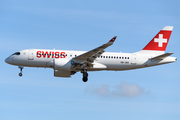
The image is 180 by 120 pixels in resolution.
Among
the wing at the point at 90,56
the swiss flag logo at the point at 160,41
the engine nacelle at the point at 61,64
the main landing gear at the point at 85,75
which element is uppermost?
the swiss flag logo at the point at 160,41

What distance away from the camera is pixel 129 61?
2025 inches

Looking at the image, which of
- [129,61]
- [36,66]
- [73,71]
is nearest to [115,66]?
[129,61]

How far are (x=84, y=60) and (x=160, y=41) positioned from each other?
503 inches

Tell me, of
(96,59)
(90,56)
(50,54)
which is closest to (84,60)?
(90,56)

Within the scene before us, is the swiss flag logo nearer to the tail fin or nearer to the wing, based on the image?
the tail fin

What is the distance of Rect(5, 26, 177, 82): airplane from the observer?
4959 centimetres

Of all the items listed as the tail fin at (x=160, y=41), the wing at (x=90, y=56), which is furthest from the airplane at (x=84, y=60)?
the tail fin at (x=160, y=41)

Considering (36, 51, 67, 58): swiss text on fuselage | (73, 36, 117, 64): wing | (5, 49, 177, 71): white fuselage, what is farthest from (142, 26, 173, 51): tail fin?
(36, 51, 67, 58): swiss text on fuselage

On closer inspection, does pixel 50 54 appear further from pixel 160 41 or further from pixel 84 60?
pixel 160 41

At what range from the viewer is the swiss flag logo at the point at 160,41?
178 feet

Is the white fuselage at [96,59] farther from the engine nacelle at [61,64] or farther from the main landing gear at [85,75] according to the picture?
the main landing gear at [85,75]

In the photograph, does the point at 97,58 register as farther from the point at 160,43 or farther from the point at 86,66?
the point at 160,43

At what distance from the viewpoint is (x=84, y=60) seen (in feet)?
163

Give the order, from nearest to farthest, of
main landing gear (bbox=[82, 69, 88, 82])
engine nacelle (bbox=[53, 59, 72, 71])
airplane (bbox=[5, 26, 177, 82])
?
engine nacelle (bbox=[53, 59, 72, 71]) → airplane (bbox=[5, 26, 177, 82]) → main landing gear (bbox=[82, 69, 88, 82])
